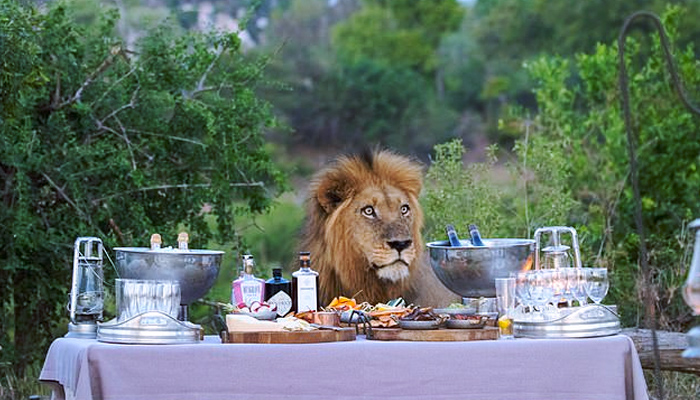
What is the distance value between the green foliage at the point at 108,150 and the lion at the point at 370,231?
2090 millimetres

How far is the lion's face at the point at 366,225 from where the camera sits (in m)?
5.32

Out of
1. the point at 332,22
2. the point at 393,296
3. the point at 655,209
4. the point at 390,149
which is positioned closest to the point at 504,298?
the point at 393,296

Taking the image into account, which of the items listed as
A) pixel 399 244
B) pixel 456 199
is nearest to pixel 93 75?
pixel 456 199

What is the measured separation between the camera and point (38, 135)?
7535mm

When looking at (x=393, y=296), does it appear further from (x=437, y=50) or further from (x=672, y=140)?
(x=437, y=50)

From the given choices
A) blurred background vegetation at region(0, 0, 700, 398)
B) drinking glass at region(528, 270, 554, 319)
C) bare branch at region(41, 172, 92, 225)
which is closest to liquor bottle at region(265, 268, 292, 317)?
drinking glass at region(528, 270, 554, 319)

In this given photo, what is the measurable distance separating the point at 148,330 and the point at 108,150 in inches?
148

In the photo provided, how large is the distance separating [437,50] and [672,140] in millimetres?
24568

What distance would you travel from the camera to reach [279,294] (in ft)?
15.1

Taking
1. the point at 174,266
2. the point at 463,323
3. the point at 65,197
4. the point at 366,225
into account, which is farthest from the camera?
the point at 65,197

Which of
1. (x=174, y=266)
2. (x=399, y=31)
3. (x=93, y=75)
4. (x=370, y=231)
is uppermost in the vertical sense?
(x=399, y=31)

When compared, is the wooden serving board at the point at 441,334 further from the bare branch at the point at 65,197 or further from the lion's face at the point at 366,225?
the bare branch at the point at 65,197

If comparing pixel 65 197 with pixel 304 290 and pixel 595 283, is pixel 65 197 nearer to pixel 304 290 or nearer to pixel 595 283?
pixel 304 290

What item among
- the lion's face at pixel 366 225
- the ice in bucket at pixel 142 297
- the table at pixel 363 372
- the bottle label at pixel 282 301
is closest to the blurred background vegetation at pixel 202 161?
the lion's face at pixel 366 225
